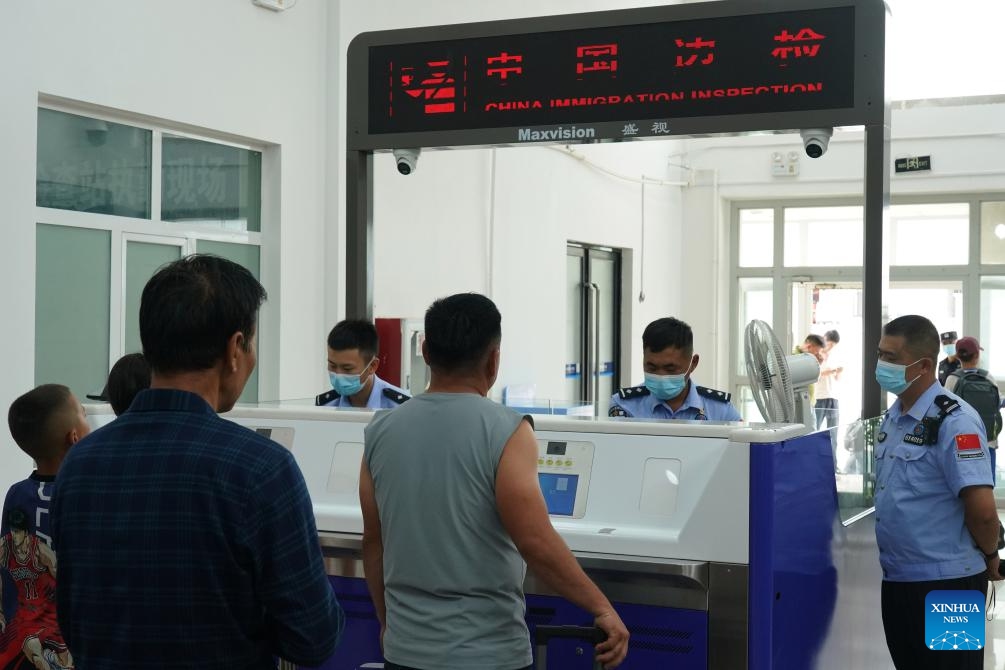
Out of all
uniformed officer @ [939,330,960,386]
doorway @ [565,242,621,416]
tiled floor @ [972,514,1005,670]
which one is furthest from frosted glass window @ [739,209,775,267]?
tiled floor @ [972,514,1005,670]

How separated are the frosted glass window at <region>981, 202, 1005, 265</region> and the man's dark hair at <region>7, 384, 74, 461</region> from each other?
8.89 meters

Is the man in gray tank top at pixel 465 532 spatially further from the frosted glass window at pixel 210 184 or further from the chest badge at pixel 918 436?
the frosted glass window at pixel 210 184

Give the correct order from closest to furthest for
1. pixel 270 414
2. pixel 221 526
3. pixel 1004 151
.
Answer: pixel 221 526, pixel 270 414, pixel 1004 151

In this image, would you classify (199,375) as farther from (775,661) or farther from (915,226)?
(915,226)

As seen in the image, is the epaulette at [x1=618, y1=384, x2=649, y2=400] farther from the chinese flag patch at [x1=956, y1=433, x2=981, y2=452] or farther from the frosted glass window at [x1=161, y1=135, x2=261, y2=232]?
the frosted glass window at [x1=161, y1=135, x2=261, y2=232]

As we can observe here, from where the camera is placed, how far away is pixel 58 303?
14.2ft

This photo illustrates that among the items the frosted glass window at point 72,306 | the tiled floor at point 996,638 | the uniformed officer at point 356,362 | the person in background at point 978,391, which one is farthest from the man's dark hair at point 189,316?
the person in background at point 978,391

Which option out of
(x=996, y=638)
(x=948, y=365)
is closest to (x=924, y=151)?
(x=948, y=365)

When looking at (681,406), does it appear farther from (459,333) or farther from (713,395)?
(459,333)

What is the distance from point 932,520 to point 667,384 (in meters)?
0.89

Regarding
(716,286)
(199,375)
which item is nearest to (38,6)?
(199,375)

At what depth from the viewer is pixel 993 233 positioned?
925 centimetres

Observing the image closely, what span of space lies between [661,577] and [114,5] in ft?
11.8

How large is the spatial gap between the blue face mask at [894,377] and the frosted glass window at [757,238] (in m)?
7.61
